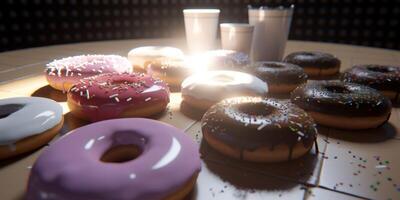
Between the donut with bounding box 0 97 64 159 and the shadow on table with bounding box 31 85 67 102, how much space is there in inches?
13.9

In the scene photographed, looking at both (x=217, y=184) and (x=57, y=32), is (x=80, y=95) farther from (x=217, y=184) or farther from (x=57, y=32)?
(x=57, y=32)

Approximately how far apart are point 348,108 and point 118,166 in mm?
925

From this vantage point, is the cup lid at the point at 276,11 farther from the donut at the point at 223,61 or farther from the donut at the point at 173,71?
the donut at the point at 173,71

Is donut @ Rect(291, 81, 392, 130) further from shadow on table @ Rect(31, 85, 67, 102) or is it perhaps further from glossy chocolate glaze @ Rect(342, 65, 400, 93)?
shadow on table @ Rect(31, 85, 67, 102)

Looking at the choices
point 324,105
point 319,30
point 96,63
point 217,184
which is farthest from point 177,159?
point 319,30

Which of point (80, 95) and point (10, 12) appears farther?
point (10, 12)

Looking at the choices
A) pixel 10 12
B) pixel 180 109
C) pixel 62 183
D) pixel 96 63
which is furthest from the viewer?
pixel 10 12

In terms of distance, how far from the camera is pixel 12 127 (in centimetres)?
106

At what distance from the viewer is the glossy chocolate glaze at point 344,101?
1256 mm

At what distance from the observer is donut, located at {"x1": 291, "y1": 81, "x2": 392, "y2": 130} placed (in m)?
1.26

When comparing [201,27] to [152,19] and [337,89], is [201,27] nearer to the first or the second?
[337,89]

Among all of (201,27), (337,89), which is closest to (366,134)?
(337,89)

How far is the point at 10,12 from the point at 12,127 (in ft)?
10.9

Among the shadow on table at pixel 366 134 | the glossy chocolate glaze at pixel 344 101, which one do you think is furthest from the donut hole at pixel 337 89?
the shadow on table at pixel 366 134
